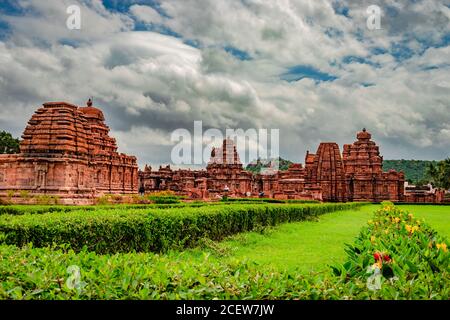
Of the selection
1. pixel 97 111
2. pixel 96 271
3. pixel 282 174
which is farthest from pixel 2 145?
pixel 96 271

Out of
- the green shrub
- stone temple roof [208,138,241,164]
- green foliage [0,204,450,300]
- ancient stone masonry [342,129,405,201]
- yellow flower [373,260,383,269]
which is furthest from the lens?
stone temple roof [208,138,241,164]

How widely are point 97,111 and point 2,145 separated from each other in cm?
2554

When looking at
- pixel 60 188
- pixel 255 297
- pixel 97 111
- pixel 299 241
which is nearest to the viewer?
pixel 255 297

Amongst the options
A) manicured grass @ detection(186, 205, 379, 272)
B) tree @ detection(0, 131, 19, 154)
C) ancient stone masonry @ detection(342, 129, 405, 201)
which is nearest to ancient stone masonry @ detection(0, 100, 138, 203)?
manicured grass @ detection(186, 205, 379, 272)

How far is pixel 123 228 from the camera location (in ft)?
→ 30.5

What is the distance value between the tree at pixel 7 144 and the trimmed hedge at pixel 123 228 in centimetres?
5819

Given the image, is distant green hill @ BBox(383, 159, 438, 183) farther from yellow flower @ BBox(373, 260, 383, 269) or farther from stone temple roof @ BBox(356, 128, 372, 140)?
yellow flower @ BBox(373, 260, 383, 269)

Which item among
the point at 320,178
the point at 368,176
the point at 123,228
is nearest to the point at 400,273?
the point at 123,228

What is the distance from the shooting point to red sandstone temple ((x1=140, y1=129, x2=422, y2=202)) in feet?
157

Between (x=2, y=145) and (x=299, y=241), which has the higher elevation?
(x=2, y=145)

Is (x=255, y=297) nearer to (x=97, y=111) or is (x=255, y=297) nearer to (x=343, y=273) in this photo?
(x=343, y=273)
